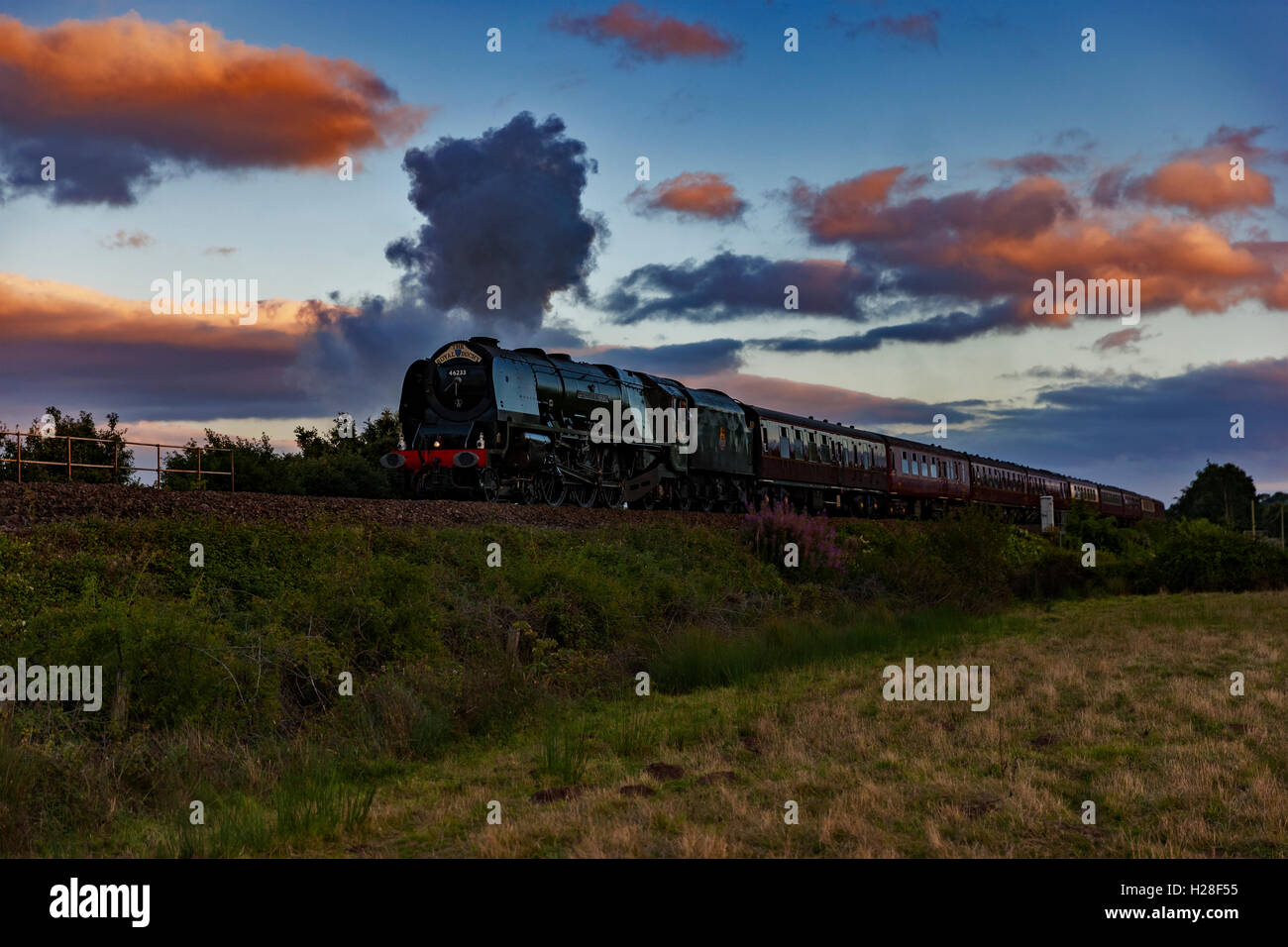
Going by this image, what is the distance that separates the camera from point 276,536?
14484mm

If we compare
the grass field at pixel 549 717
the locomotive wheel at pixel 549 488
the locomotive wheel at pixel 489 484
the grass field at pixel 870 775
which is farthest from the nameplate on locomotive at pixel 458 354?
the grass field at pixel 870 775

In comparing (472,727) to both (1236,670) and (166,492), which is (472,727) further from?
(1236,670)

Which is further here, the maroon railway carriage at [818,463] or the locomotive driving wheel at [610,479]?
the maroon railway carriage at [818,463]

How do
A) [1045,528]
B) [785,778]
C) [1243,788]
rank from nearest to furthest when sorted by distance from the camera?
[1243,788] → [785,778] → [1045,528]

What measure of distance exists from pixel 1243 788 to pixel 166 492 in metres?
15.2

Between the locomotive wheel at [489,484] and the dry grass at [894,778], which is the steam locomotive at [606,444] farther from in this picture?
the dry grass at [894,778]

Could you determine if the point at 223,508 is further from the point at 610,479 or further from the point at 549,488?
the point at 610,479

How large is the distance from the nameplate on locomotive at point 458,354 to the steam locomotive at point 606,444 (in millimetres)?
39

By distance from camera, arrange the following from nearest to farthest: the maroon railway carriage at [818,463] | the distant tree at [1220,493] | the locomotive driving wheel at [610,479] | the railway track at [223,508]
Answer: the railway track at [223,508] < the locomotive driving wheel at [610,479] < the maroon railway carriage at [818,463] < the distant tree at [1220,493]

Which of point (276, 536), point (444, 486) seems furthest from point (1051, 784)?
point (444, 486)

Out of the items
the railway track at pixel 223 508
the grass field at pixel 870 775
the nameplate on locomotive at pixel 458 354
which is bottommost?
the grass field at pixel 870 775

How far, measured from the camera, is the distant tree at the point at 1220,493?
13100 centimetres

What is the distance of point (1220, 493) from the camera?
134 meters

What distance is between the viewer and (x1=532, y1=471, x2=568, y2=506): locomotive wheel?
26297 mm
